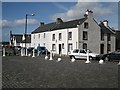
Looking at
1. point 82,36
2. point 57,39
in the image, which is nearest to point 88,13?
point 82,36

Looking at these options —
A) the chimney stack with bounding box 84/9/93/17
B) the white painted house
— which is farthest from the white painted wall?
the chimney stack with bounding box 84/9/93/17

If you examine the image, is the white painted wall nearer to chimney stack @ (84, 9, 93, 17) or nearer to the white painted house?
the white painted house

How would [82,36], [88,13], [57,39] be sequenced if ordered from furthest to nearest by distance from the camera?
[57,39]
[88,13]
[82,36]

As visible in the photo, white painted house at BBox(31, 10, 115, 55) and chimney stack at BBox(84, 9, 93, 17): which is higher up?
chimney stack at BBox(84, 9, 93, 17)

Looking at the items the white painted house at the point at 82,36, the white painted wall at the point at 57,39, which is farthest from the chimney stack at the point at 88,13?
the white painted wall at the point at 57,39

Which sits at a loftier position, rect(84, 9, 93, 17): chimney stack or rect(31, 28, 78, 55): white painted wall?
rect(84, 9, 93, 17): chimney stack

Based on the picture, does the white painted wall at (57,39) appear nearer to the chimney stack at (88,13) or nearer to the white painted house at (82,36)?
the white painted house at (82,36)

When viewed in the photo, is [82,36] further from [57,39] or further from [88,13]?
[57,39]

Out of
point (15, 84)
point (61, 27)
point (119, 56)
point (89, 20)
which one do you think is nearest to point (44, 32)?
point (61, 27)

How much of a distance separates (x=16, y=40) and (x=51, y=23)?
35428mm

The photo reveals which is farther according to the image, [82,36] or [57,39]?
[57,39]

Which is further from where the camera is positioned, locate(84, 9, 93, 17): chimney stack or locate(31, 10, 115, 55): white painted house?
locate(84, 9, 93, 17): chimney stack

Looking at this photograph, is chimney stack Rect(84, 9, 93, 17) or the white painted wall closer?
the white painted wall

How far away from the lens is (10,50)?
45719 mm
